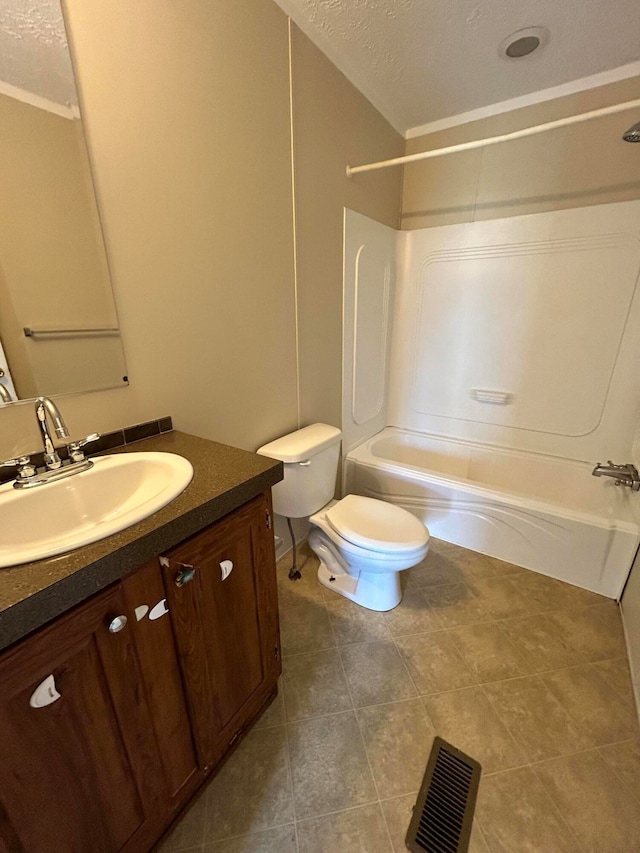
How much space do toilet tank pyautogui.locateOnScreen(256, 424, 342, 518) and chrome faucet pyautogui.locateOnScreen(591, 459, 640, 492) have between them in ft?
4.40

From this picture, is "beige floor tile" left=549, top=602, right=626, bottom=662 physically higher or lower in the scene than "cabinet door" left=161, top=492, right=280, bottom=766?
lower

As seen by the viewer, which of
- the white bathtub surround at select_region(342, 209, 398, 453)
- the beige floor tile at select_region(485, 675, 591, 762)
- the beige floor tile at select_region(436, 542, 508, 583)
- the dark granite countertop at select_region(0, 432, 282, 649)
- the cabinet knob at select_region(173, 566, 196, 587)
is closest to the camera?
the dark granite countertop at select_region(0, 432, 282, 649)

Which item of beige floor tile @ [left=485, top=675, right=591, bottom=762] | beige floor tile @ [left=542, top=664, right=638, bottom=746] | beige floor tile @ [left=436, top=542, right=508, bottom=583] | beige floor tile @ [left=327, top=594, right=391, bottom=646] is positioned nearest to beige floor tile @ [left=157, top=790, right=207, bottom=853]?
beige floor tile @ [left=327, top=594, right=391, bottom=646]

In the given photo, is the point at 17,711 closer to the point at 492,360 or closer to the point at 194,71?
the point at 194,71

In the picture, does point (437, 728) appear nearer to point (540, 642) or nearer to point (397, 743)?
point (397, 743)

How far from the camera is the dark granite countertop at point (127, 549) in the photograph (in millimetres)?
521

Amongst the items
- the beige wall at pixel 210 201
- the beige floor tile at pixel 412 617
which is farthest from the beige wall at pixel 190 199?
the beige floor tile at pixel 412 617

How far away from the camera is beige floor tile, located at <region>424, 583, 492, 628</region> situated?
5.24ft

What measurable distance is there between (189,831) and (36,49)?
1.98 metres

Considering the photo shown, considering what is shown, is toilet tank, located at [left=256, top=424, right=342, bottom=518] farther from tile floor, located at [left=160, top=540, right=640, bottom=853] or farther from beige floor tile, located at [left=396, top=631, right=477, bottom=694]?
beige floor tile, located at [left=396, top=631, right=477, bottom=694]

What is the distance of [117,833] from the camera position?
A: 0.76m

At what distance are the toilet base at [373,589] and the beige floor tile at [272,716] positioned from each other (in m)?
0.54

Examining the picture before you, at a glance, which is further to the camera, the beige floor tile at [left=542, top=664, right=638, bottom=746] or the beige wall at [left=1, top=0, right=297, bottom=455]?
the beige floor tile at [left=542, top=664, right=638, bottom=746]

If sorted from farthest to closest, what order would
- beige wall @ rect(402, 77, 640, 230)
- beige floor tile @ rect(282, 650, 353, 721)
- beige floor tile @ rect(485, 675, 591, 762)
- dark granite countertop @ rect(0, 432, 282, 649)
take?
beige wall @ rect(402, 77, 640, 230)
beige floor tile @ rect(282, 650, 353, 721)
beige floor tile @ rect(485, 675, 591, 762)
dark granite countertop @ rect(0, 432, 282, 649)
